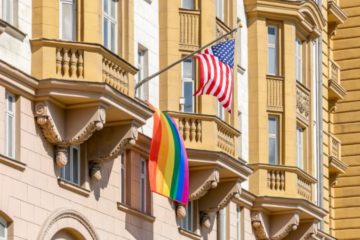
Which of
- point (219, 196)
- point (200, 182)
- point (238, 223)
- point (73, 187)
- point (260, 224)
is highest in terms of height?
point (260, 224)

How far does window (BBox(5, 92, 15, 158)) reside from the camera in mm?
39719

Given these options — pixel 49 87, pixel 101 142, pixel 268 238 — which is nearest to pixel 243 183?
pixel 268 238

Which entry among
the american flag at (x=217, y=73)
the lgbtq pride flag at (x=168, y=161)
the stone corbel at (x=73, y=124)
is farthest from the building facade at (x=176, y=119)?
the american flag at (x=217, y=73)

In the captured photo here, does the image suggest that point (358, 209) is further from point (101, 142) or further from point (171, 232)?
point (101, 142)

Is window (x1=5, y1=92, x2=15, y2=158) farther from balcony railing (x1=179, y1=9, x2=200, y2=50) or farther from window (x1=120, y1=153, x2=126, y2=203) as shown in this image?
balcony railing (x1=179, y1=9, x2=200, y2=50)

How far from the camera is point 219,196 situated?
5144 cm

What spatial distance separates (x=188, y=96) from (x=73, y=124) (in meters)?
8.17

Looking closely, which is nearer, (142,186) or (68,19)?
(68,19)

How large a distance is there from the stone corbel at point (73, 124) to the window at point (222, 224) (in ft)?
38.0

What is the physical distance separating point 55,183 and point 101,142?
267 centimetres

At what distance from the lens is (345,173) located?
68.8m

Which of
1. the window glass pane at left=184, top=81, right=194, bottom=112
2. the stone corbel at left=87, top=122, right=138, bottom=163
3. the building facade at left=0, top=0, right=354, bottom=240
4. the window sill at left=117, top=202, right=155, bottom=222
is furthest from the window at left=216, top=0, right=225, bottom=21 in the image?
the stone corbel at left=87, top=122, right=138, bottom=163

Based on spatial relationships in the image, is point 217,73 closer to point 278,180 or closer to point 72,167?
point 72,167

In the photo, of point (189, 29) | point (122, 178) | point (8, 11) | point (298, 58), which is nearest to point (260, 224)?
point (298, 58)
